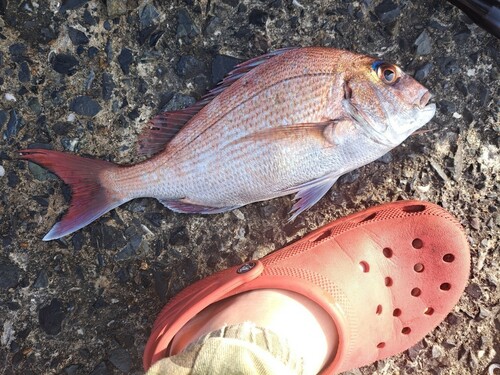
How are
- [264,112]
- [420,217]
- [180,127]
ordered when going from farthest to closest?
1. [420,217]
2. [180,127]
3. [264,112]

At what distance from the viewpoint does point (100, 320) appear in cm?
237

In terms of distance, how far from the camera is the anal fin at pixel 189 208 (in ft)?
7.29

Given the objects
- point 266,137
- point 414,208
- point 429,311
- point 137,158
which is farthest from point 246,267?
point 429,311

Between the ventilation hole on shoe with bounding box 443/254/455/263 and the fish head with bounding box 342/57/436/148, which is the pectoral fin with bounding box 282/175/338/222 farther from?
the ventilation hole on shoe with bounding box 443/254/455/263

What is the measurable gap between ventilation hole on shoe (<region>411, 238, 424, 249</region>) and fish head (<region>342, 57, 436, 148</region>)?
652 mm

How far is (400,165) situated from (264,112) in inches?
30.4

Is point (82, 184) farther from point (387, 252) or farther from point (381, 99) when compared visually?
point (387, 252)

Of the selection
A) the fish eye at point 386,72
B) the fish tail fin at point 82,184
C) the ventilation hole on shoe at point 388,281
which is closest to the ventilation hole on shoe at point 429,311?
the ventilation hole on shoe at point 388,281

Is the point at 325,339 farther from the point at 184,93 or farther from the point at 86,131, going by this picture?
the point at 86,131

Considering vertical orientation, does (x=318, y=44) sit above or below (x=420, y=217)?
above

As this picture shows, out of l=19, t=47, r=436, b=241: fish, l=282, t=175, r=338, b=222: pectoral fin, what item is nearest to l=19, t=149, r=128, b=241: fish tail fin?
l=19, t=47, r=436, b=241: fish

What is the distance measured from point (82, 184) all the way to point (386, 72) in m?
1.33

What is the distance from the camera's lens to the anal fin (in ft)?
7.29

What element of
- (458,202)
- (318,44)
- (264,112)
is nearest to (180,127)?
(264,112)
